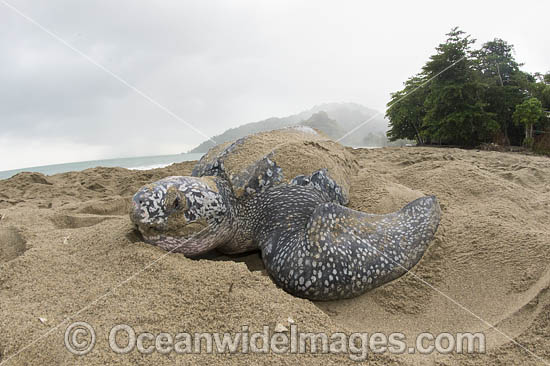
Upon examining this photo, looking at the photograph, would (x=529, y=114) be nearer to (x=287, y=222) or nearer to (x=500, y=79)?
(x=500, y=79)

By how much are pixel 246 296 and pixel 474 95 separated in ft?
31.4

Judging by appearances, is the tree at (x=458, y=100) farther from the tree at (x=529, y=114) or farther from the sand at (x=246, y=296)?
the sand at (x=246, y=296)

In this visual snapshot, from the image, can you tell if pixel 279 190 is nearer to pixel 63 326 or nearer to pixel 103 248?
pixel 103 248

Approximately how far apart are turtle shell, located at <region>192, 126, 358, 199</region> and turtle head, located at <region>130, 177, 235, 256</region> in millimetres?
222

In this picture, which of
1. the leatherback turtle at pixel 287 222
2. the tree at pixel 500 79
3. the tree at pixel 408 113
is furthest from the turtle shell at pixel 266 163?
the tree at pixel 408 113

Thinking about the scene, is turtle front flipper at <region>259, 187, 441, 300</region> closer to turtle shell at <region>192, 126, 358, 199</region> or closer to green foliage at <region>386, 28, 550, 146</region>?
turtle shell at <region>192, 126, 358, 199</region>

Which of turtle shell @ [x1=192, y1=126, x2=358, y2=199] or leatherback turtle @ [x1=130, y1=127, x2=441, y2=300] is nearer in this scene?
leatherback turtle @ [x1=130, y1=127, x2=441, y2=300]

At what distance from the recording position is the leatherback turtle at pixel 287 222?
4.99 ft

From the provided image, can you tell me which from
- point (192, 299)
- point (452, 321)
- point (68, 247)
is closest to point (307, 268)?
point (192, 299)

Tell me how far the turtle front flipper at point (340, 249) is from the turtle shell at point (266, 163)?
0.89ft

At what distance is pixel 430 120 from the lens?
895cm

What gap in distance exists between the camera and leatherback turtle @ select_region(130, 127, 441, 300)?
152 cm

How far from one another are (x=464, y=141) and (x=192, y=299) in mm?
9372

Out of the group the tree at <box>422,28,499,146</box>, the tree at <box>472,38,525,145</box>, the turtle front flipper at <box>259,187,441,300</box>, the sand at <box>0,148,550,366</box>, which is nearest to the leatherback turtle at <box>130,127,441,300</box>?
the turtle front flipper at <box>259,187,441,300</box>
